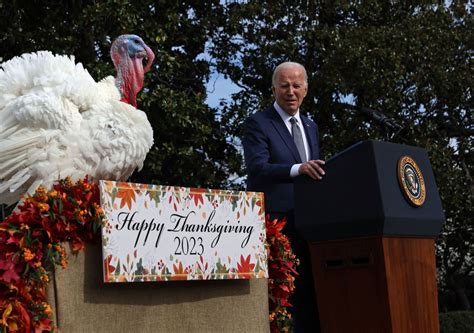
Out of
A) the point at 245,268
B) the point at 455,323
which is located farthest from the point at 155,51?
the point at 245,268

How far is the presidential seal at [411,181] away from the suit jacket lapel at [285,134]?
588 mm

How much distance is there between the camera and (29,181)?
2957mm

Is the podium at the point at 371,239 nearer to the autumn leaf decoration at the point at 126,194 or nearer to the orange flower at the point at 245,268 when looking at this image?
the orange flower at the point at 245,268

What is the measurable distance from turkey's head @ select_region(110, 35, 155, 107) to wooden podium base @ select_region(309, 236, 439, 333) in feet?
4.55

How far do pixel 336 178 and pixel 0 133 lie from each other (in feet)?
4.56

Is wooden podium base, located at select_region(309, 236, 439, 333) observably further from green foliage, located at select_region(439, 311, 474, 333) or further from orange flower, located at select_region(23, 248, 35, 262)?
green foliage, located at select_region(439, 311, 474, 333)

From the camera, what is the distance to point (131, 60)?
4027 millimetres

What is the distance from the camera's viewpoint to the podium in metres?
2.84

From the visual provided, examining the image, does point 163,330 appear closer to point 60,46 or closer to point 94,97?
point 94,97

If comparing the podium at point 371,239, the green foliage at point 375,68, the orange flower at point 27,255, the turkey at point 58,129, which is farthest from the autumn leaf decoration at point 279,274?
the green foliage at point 375,68

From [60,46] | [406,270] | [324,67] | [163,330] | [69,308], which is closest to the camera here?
[69,308]

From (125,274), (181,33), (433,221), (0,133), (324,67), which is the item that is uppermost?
(181,33)

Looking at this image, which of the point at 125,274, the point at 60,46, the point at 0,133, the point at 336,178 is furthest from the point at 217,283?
the point at 60,46

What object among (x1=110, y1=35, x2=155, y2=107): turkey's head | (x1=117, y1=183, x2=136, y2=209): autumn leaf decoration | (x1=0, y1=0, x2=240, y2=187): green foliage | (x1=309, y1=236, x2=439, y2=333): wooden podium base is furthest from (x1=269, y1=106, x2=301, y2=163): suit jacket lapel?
(x1=0, y1=0, x2=240, y2=187): green foliage
